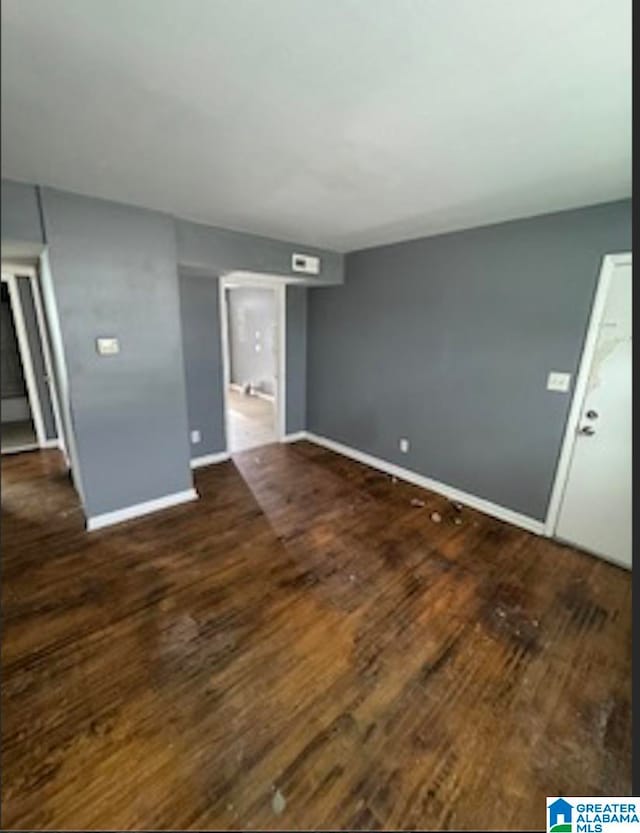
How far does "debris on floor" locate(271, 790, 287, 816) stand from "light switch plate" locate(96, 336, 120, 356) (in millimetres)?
2412

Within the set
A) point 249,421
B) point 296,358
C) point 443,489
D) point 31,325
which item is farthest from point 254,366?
point 31,325

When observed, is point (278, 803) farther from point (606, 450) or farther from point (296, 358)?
point (296, 358)

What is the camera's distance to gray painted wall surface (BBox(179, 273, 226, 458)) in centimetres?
336

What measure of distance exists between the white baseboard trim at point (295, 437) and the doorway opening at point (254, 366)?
7cm

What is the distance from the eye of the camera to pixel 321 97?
1.19 meters

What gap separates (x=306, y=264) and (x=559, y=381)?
2.35 metres

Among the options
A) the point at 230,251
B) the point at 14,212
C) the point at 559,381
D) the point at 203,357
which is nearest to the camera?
the point at 14,212

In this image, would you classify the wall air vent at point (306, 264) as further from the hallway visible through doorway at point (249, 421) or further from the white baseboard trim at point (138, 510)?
the white baseboard trim at point (138, 510)

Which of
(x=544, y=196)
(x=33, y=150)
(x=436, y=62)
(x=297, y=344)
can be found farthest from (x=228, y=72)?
(x=297, y=344)

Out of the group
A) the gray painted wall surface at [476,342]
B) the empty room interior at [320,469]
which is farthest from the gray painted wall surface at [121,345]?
the gray painted wall surface at [476,342]

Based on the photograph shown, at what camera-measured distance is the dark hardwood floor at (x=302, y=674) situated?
112 centimetres

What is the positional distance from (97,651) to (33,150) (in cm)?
221

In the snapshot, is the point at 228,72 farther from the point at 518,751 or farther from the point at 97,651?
the point at 518,751

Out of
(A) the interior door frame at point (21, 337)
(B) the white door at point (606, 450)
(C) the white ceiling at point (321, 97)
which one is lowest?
(B) the white door at point (606, 450)
